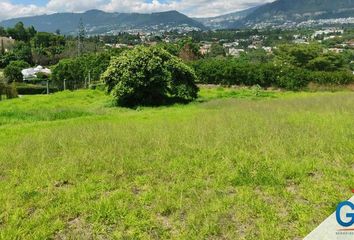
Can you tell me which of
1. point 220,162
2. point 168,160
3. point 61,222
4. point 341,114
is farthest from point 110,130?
point 341,114

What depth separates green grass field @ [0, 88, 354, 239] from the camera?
510 cm

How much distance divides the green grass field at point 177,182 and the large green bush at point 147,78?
12.5 meters

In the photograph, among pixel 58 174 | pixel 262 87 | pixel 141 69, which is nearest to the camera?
pixel 58 174

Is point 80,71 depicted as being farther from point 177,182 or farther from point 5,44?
point 5,44

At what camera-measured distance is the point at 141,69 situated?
75.9 ft

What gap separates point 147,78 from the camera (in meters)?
23.6

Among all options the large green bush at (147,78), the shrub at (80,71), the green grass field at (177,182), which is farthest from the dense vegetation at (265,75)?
the green grass field at (177,182)

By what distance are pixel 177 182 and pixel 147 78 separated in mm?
17463

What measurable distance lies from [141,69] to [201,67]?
16.7 metres

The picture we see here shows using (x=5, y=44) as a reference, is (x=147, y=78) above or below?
above

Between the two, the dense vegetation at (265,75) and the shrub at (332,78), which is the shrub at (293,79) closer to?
the dense vegetation at (265,75)

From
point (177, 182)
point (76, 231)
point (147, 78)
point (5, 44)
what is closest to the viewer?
point (76, 231)

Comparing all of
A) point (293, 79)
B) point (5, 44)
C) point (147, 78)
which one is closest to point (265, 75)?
point (293, 79)

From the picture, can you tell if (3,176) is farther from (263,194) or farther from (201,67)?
(201,67)
